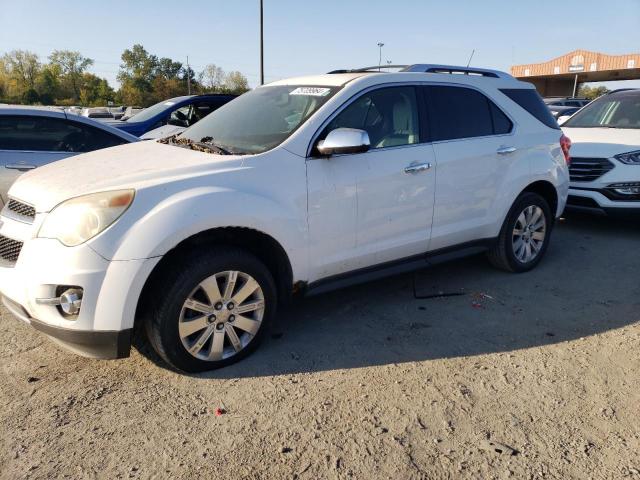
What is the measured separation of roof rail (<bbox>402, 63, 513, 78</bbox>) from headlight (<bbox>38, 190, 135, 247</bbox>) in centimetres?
267

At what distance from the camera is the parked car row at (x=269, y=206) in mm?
2811

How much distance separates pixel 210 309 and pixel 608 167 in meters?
5.47

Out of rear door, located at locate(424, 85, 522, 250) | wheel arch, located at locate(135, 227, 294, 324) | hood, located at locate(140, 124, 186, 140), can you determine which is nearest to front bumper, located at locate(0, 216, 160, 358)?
wheel arch, located at locate(135, 227, 294, 324)

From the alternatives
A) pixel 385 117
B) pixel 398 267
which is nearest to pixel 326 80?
pixel 385 117

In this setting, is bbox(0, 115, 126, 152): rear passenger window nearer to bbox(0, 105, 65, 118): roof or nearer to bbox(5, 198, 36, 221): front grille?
bbox(0, 105, 65, 118): roof

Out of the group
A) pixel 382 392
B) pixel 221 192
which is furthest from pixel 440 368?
pixel 221 192

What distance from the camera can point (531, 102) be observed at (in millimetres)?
5055

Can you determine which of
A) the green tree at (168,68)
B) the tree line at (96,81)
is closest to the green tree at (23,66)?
the tree line at (96,81)

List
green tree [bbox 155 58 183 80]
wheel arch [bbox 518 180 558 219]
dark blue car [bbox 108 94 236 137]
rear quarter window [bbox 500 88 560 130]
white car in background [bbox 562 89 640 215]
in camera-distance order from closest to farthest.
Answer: rear quarter window [bbox 500 88 560 130]
wheel arch [bbox 518 180 558 219]
white car in background [bbox 562 89 640 215]
dark blue car [bbox 108 94 236 137]
green tree [bbox 155 58 183 80]

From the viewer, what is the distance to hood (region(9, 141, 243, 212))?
296 cm

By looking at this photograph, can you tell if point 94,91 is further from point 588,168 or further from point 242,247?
point 242,247

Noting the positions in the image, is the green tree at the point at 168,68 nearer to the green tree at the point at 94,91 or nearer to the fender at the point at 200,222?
the green tree at the point at 94,91

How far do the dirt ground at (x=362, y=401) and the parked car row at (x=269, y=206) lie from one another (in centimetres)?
31

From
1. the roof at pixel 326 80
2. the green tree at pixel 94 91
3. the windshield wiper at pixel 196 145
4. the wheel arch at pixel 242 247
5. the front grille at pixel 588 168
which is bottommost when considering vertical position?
the wheel arch at pixel 242 247
